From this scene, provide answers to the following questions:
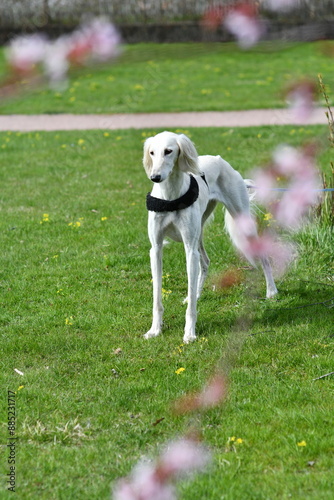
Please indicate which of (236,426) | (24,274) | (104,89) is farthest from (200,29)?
(104,89)

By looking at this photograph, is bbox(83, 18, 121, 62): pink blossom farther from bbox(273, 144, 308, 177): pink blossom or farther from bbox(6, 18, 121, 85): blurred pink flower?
bbox(273, 144, 308, 177): pink blossom

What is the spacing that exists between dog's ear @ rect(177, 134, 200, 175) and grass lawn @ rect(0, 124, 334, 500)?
115 cm

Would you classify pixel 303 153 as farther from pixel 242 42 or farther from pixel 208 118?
pixel 208 118

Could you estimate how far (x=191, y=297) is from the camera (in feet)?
16.3

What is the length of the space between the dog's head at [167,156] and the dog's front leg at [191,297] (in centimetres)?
64

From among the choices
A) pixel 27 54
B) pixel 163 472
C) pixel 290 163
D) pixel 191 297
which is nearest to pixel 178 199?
pixel 191 297

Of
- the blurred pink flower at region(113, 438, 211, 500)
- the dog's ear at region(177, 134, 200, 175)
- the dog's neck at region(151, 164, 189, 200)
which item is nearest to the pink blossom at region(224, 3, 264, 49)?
the blurred pink flower at region(113, 438, 211, 500)

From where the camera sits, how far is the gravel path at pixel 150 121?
12.3 m

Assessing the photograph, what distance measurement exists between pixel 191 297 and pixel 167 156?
1069 mm

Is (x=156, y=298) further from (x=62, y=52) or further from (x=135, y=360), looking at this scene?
(x=62, y=52)

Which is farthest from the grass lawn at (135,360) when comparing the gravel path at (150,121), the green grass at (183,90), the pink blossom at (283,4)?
the green grass at (183,90)

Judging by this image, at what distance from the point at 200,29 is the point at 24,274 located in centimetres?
556

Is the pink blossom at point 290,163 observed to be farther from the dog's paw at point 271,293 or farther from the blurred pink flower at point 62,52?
the dog's paw at point 271,293

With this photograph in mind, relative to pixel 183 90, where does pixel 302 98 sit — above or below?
above
